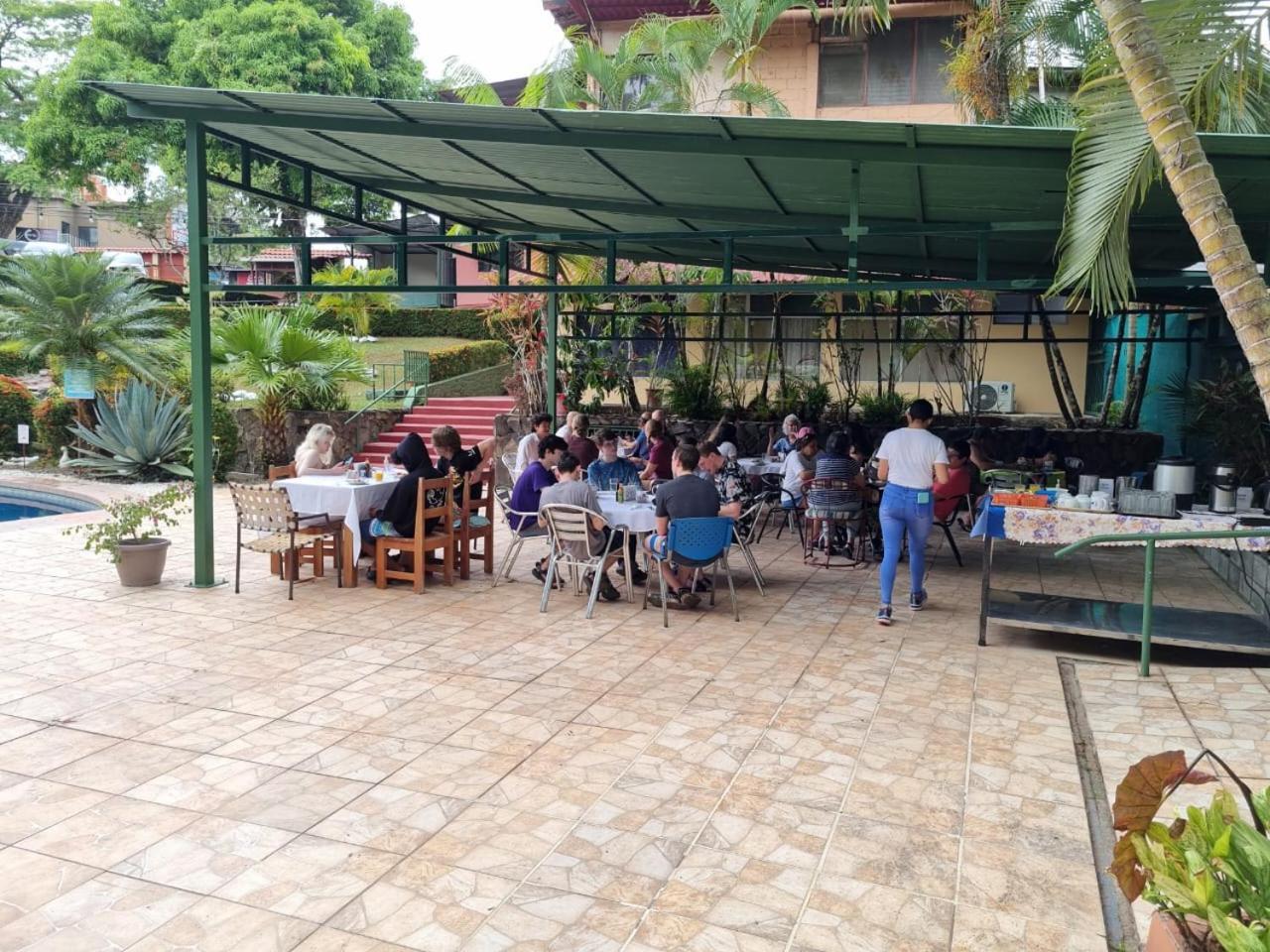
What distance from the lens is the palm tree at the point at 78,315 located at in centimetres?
1423

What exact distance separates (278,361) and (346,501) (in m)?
7.93

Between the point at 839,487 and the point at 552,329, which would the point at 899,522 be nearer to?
the point at 839,487

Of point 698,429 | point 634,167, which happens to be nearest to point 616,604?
point 634,167

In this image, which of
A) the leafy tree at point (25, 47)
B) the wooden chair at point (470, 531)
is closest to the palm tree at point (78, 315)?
the wooden chair at point (470, 531)

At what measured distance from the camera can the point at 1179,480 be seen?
654cm

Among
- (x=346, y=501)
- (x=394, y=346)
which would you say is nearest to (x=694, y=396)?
(x=346, y=501)

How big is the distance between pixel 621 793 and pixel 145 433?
1198 centimetres

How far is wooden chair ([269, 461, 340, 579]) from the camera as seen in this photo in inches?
301

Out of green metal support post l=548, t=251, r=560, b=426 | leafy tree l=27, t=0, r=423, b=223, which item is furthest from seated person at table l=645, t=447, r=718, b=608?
leafy tree l=27, t=0, r=423, b=223

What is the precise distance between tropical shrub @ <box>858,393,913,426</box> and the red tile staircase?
20.1ft

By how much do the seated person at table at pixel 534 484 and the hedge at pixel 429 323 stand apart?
2226 cm

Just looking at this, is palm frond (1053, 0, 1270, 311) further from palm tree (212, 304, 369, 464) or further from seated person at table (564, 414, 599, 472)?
palm tree (212, 304, 369, 464)

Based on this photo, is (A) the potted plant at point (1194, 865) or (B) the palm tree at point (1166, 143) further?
(B) the palm tree at point (1166, 143)

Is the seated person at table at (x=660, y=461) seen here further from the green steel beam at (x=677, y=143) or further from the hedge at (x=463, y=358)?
the hedge at (x=463, y=358)
